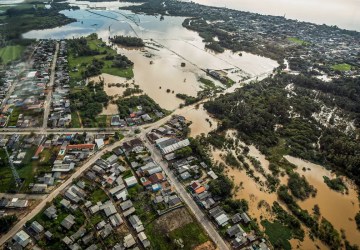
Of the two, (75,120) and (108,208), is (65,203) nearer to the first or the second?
(108,208)

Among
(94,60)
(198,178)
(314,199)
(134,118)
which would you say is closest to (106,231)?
(198,178)

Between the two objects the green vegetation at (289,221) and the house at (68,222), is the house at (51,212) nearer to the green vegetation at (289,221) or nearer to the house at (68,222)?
the house at (68,222)

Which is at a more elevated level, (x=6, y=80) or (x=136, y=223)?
(x=136, y=223)

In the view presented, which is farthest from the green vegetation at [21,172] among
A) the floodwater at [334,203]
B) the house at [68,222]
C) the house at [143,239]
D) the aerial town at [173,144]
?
the floodwater at [334,203]

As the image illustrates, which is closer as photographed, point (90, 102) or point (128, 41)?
point (90, 102)

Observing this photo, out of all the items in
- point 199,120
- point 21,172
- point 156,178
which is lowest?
point 21,172

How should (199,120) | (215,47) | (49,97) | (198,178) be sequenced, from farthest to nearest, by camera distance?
(215,47), (49,97), (199,120), (198,178)

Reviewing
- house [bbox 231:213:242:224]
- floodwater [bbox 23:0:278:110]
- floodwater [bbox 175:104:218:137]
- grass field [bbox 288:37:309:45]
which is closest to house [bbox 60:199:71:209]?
house [bbox 231:213:242:224]
